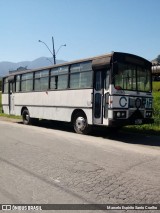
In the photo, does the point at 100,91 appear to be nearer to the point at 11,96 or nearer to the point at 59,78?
the point at 59,78

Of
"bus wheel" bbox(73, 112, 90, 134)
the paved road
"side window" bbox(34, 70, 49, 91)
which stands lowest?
the paved road

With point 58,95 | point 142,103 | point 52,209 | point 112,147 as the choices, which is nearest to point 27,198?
point 52,209

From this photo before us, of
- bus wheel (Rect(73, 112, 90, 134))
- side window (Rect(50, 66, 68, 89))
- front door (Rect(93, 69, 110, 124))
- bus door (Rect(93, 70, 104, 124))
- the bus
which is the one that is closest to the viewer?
the bus

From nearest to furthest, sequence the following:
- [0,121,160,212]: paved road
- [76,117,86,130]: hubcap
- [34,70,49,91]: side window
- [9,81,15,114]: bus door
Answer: [0,121,160,212]: paved road
[76,117,86,130]: hubcap
[34,70,49,91]: side window
[9,81,15,114]: bus door

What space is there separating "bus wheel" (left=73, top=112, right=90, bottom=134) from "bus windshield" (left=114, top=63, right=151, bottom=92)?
2.23 m

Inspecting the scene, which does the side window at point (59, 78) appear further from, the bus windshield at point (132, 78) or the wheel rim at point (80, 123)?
the bus windshield at point (132, 78)

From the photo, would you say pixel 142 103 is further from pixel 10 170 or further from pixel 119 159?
pixel 10 170

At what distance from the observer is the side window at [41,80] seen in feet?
53.3

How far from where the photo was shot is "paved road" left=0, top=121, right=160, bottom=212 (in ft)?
18.0

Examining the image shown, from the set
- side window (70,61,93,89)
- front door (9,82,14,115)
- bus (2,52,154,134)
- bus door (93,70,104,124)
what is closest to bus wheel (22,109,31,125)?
front door (9,82,14,115)

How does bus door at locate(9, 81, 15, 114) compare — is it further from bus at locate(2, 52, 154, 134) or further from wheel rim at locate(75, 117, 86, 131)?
wheel rim at locate(75, 117, 86, 131)

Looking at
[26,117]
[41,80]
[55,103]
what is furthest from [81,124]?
[26,117]

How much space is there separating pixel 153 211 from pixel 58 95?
10.7 m

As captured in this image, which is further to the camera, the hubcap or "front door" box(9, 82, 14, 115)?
"front door" box(9, 82, 14, 115)
